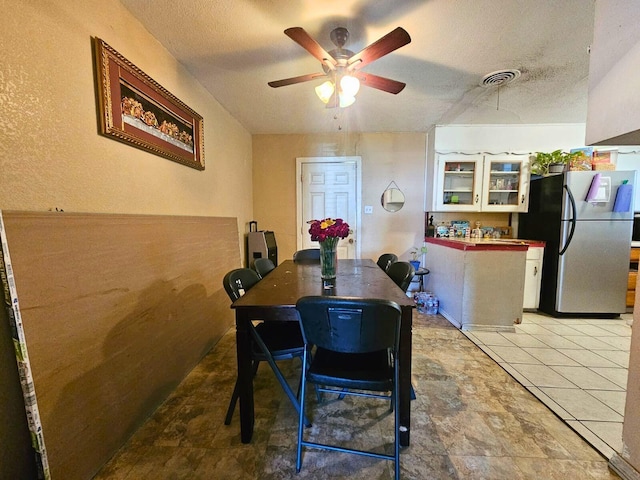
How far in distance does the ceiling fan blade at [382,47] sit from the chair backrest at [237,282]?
1559mm

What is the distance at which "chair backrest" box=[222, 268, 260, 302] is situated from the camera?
152 centimetres

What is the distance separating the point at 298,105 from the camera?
2.94 m

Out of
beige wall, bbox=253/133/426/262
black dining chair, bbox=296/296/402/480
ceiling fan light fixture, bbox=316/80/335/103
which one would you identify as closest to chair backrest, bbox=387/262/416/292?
black dining chair, bbox=296/296/402/480

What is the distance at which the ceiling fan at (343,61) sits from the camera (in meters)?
1.49

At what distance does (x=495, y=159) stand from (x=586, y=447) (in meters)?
3.21

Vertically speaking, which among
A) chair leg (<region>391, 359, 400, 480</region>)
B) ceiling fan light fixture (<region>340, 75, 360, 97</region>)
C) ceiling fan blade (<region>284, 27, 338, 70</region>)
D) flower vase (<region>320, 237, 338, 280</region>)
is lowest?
chair leg (<region>391, 359, 400, 480</region>)

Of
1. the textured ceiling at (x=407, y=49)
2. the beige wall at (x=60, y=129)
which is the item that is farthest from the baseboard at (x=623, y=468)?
the beige wall at (x=60, y=129)

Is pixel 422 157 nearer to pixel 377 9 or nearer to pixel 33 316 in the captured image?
pixel 377 9

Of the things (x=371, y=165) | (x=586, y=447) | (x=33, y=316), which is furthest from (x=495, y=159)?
(x=33, y=316)

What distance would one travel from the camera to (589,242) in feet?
9.61

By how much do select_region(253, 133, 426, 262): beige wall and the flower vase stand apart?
90.9 inches

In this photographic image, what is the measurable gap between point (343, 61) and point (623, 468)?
258cm

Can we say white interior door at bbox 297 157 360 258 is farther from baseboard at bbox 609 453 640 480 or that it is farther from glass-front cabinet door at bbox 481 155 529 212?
baseboard at bbox 609 453 640 480

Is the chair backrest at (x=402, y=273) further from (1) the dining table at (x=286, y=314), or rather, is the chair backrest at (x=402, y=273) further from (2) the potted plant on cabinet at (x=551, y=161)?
(2) the potted plant on cabinet at (x=551, y=161)
